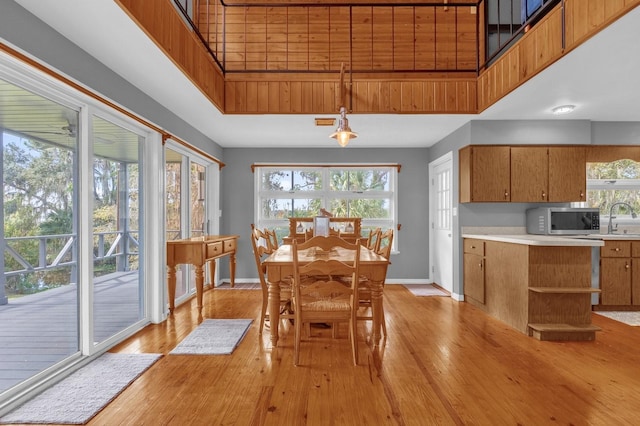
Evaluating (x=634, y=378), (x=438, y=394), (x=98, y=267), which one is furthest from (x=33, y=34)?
(x=634, y=378)

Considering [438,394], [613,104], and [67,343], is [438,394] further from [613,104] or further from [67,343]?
[613,104]

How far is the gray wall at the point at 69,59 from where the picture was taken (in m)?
1.97

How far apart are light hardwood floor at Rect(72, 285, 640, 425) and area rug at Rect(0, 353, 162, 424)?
0.08 m

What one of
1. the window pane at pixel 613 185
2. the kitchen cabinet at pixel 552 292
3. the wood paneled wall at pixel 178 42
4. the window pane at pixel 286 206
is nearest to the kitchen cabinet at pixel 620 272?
the window pane at pixel 613 185

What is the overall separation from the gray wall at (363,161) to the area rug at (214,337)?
2.43 meters

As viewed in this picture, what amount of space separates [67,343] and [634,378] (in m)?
4.09

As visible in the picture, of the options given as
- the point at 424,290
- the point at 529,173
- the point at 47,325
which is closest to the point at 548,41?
the point at 529,173

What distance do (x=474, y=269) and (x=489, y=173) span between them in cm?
120

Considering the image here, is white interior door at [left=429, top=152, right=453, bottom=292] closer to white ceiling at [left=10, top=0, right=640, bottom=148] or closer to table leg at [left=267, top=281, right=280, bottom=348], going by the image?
white ceiling at [left=10, top=0, right=640, bottom=148]

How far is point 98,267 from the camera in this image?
3105mm

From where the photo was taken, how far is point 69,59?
2.43m

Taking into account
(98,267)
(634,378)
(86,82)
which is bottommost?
(634,378)

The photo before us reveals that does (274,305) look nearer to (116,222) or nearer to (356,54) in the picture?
(116,222)

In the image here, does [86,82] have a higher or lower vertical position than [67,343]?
higher
